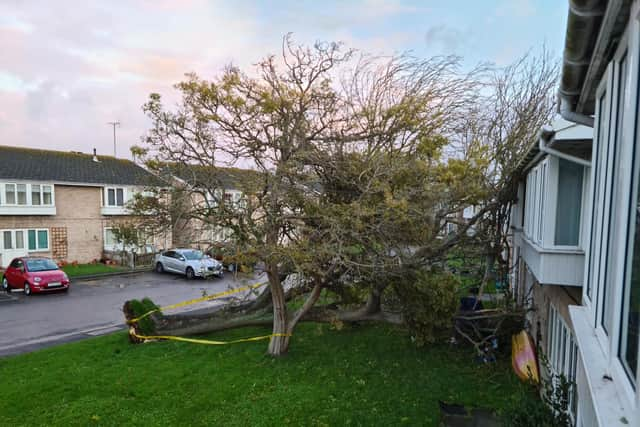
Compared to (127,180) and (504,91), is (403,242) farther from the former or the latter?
(127,180)

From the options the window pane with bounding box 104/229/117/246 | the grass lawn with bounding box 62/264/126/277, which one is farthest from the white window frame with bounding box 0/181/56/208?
the grass lawn with bounding box 62/264/126/277

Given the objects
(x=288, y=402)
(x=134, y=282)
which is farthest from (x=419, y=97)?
(x=134, y=282)

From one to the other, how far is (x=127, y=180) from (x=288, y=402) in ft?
86.5

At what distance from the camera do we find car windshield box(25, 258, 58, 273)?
18.5 m

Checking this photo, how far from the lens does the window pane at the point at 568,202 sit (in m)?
6.02

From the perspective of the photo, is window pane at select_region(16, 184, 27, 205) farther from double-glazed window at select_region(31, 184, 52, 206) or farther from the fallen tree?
the fallen tree

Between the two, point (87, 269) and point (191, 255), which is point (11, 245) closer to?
point (87, 269)

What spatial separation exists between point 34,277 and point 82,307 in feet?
12.2

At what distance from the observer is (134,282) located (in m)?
21.9

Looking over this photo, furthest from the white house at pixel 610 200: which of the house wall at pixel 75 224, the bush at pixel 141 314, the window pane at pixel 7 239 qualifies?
the window pane at pixel 7 239

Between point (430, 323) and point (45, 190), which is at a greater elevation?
point (45, 190)

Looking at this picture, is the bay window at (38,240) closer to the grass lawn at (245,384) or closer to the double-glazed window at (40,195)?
the double-glazed window at (40,195)

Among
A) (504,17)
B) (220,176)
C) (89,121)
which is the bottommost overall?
(220,176)

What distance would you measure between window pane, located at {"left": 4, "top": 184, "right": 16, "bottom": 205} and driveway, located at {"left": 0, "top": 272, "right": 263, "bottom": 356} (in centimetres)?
711
